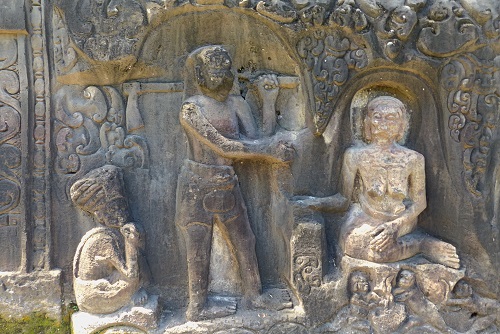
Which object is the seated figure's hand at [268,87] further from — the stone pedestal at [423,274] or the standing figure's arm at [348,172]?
the stone pedestal at [423,274]

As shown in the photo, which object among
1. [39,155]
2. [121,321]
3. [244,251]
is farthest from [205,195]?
[39,155]

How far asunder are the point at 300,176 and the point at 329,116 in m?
0.56

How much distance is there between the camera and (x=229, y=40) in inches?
186

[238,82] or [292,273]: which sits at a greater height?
[238,82]

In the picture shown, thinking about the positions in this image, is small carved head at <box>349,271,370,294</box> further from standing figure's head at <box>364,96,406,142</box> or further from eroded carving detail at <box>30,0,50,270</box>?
eroded carving detail at <box>30,0,50,270</box>

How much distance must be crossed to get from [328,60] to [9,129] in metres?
2.65

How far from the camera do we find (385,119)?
4.58 meters

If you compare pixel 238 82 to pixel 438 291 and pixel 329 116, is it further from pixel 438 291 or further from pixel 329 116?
pixel 438 291

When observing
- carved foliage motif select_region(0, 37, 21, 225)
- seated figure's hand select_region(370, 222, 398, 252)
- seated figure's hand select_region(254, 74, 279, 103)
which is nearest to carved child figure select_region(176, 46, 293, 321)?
seated figure's hand select_region(254, 74, 279, 103)

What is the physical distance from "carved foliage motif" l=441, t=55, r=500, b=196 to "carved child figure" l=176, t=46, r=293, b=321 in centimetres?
141

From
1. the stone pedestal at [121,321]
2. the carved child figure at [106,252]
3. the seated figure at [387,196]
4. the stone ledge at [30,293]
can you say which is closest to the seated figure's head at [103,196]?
the carved child figure at [106,252]

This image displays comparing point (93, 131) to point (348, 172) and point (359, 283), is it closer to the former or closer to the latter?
point (348, 172)

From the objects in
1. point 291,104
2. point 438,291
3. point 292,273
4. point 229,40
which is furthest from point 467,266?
point 229,40

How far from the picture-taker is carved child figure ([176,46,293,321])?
4504mm
